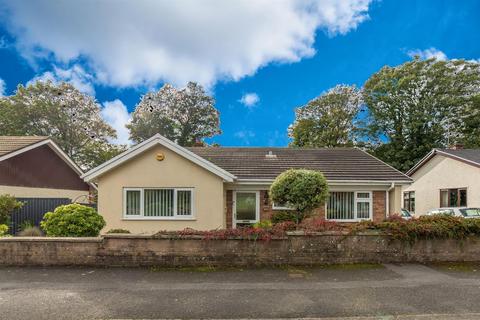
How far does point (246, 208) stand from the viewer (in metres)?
14.3

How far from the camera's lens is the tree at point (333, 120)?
125 feet

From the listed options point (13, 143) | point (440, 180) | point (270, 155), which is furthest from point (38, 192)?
point (440, 180)

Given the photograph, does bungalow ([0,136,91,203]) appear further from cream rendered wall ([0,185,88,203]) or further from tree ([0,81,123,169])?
tree ([0,81,123,169])

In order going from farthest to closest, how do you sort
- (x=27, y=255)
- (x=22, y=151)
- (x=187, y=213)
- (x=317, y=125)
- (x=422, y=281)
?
(x=317, y=125)
(x=22, y=151)
(x=187, y=213)
(x=27, y=255)
(x=422, y=281)

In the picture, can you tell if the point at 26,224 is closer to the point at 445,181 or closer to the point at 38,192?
the point at 38,192

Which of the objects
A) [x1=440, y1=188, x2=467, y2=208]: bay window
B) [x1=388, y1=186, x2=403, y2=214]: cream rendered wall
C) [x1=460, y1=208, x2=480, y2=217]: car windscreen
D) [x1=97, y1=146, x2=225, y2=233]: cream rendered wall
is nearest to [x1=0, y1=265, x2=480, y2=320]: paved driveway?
[x1=97, y1=146, x2=225, y2=233]: cream rendered wall

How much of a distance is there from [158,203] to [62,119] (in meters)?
30.9

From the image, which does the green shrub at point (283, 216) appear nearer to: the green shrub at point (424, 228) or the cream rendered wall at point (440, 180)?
the green shrub at point (424, 228)

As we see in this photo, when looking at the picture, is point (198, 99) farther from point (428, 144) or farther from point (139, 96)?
point (428, 144)

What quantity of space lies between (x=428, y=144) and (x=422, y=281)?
31626 millimetres

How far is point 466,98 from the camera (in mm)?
32781

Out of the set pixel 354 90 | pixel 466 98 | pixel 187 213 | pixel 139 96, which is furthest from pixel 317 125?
pixel 187 213

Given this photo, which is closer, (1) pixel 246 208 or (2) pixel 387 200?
(1) pixel 246 208

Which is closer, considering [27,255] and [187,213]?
[27,255]
